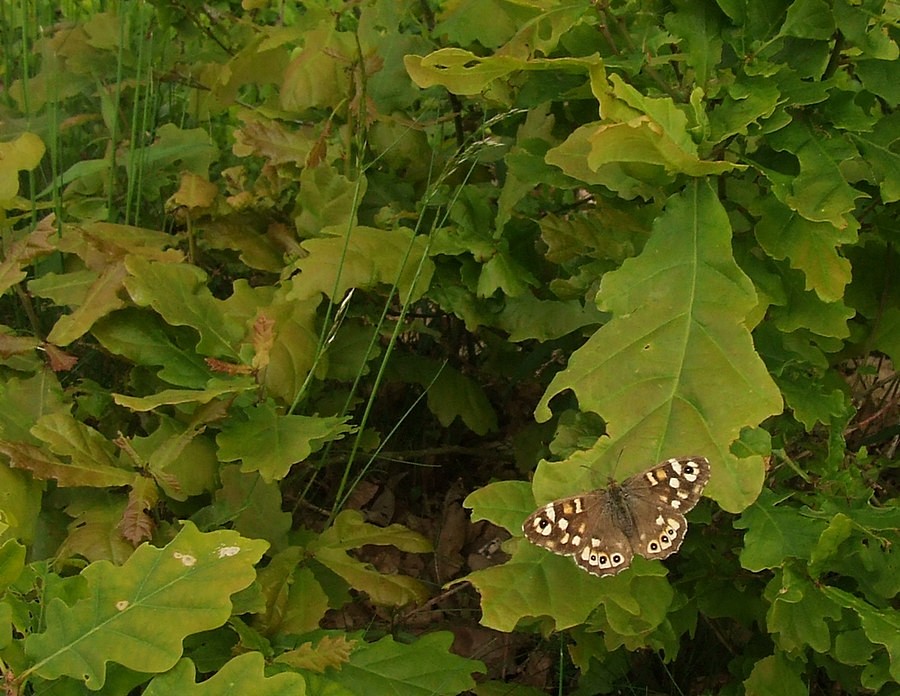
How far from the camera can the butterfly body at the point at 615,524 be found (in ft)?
5.34

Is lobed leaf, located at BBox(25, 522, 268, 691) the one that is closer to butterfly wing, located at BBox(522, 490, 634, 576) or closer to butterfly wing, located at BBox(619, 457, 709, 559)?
butterfly wing, located at BBox(522, 490, 634, 576)

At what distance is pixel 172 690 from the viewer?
1.54m

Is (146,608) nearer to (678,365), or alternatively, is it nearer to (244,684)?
(244,684)

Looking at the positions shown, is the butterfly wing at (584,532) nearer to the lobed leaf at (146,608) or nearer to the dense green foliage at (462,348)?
the dense green foliage at (462,348)

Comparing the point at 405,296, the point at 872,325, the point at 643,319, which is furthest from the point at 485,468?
the point at 643,319

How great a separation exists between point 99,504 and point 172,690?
0.58m

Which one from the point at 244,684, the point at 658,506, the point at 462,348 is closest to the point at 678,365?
the point at 658,506

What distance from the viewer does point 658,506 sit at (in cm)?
166

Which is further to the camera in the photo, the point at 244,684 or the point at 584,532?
the point at 584,532

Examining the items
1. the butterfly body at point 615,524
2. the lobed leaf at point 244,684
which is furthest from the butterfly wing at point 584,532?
the lobed leaf at point 244,684

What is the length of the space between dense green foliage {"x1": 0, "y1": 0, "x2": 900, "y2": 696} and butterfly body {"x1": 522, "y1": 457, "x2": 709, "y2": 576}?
0.08m

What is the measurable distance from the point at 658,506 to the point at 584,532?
120 mm

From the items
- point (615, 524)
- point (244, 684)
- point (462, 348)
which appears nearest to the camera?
point (244, 684)

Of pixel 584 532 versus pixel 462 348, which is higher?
pixel 584 532
